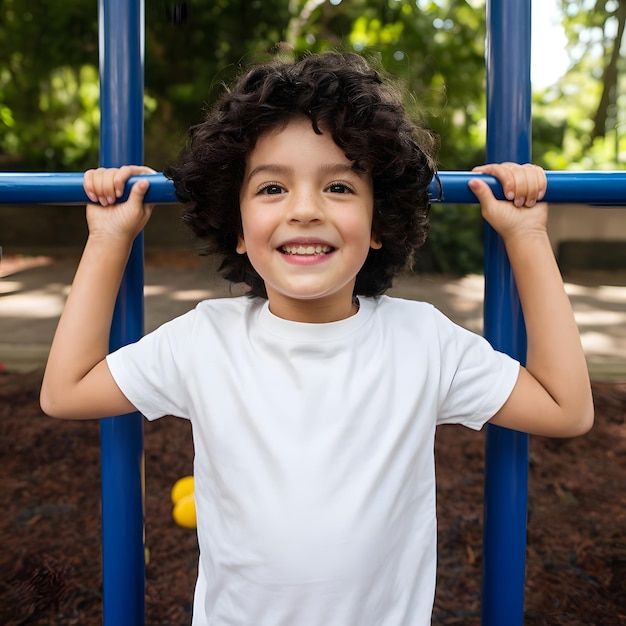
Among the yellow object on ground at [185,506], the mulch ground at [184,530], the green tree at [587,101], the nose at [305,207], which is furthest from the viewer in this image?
the green tree at [587,101]

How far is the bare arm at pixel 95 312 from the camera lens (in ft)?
3.76

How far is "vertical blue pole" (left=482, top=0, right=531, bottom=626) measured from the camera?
1183mm

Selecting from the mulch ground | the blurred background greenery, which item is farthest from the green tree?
the mulch ground

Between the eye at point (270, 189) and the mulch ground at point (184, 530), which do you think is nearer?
the eye at point (270, 189)

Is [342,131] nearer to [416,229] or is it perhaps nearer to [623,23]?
[416,229]

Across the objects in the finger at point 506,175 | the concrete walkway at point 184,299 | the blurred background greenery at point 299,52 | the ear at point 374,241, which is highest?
the blurred background greenery at point 299,52

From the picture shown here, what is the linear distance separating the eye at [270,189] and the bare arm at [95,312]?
218mm

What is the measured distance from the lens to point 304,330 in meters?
1.12

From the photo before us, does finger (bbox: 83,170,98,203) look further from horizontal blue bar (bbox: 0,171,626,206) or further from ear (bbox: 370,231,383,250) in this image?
ear (bbox: 370,231,383,250)

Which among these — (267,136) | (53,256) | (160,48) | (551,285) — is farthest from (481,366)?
(53,256)

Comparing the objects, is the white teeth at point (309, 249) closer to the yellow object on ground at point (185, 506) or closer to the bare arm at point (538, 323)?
the bare arm at point (538, 323)

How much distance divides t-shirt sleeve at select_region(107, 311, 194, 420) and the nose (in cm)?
27

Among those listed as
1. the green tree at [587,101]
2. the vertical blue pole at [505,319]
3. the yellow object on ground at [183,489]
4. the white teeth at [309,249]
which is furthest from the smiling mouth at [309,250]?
the green tree at [587,101]

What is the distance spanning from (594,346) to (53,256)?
5.67 meters
